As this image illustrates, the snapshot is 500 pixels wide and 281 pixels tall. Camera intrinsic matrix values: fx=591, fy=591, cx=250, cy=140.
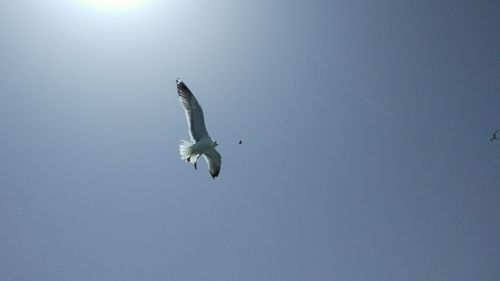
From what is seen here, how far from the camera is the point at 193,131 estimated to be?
2784cm

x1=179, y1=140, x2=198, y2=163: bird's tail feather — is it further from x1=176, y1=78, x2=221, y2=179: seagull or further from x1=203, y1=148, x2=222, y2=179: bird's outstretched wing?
x1=203, y1=148, x2=222, y2=179: bird's outstretched wing

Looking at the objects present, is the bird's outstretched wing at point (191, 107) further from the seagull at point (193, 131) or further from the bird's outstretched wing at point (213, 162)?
the bird's outstretched wing at point (213, 162)

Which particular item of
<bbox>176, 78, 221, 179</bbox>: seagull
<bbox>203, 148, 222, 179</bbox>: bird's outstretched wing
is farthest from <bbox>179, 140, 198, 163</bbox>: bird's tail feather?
<bbox>203, 148, 222, 179</bbox>: bird's outstretched wing

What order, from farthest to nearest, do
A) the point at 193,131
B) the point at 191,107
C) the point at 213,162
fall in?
the point at 213,162
the point at 193,131
the point at 191,107

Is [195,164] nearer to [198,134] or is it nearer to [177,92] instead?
[198,134]

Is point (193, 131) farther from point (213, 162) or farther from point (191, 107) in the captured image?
point (213, 162)

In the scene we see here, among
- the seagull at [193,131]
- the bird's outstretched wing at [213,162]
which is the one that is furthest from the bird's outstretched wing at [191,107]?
the bird's outstretched wing at [213,162]

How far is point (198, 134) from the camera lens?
91.8 ft

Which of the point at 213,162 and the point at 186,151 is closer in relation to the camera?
the point at 186,151

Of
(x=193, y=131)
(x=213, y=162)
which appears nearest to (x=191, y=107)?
(x=193, y=131)

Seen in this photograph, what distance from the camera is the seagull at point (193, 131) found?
89.7ft

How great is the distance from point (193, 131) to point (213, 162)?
290 centimetres

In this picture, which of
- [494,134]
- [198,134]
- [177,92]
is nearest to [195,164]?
[198,134]

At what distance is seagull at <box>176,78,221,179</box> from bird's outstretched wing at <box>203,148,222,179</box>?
1217 millimetres
